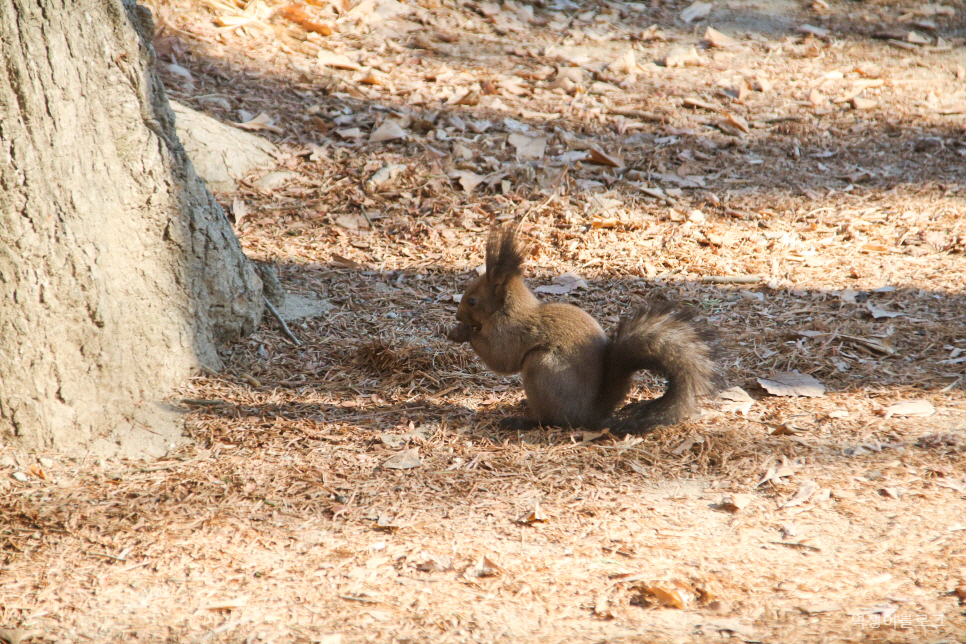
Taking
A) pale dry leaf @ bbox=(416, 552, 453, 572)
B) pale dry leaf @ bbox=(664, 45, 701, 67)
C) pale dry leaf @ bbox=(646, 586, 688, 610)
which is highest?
pale dry leaf @ bbox=(664, 45, 701, 67)

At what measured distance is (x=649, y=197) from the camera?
641 cm

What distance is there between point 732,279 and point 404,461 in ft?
9.28

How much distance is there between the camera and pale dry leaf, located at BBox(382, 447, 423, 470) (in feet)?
11.3

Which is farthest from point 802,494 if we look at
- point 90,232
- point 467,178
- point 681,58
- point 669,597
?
point 681,58

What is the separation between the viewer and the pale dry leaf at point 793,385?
4074 millimetres

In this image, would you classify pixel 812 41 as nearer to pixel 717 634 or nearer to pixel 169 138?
pixel 169 138

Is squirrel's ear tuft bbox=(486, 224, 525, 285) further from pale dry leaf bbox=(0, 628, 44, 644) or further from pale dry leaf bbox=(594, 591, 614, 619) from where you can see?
pale dry leaf bbox=(0, 628, 44, 644)

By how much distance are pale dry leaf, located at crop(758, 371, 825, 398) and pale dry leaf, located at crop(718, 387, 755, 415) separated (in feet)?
0.49

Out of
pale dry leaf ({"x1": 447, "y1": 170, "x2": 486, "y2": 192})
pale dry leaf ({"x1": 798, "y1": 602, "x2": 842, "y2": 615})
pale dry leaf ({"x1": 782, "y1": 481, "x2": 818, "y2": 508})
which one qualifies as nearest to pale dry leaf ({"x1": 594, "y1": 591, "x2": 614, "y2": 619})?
pale dry leaf ({"x1": 798, "y1": 602, "x2": 842, "y2": 615})

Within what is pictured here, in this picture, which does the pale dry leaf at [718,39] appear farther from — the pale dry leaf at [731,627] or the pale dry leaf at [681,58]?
the pale dry leaf at [731,627]

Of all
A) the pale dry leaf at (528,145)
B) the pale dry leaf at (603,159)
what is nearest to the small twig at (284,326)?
the pale dry leaf at (528,145)

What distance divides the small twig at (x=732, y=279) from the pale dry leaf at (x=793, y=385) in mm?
1226

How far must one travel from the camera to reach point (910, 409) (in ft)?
12.6

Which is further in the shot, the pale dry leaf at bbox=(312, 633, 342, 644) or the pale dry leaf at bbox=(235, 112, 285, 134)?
the pale dry leaf at bbox=(235, 112, 285, 134)
